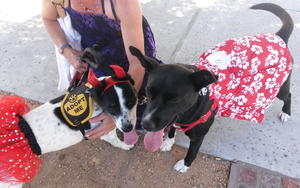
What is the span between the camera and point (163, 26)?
448 centimetres

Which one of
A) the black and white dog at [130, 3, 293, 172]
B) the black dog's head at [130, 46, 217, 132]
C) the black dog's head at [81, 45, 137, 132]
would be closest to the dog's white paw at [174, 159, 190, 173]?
the black and white dog at [130, 3, 293, 172]

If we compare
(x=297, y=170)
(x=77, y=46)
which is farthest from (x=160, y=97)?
(x=297, y=170)

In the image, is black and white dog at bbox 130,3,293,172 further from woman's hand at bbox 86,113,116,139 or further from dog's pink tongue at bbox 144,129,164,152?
woman's hand at bbox 86,113,116,139

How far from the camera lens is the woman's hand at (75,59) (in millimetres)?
2973

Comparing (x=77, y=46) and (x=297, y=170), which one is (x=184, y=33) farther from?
(x=297, y=170)

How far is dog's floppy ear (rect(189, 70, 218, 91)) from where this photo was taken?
198 centimetres

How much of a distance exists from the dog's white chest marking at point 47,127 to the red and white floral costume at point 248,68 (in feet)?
4.45

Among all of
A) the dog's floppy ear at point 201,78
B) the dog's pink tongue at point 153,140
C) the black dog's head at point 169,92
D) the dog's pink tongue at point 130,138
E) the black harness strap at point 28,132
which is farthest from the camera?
the dog's pink tongue at point 130,138

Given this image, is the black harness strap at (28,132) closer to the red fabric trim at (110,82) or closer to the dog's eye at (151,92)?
the red fabric trim at (110,82)

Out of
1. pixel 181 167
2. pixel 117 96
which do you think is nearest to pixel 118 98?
pixel 117 96

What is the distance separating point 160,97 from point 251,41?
1132 mm

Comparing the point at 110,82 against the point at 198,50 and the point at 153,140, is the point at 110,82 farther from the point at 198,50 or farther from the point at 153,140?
the point at 198,50

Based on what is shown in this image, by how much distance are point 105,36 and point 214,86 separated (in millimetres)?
1259

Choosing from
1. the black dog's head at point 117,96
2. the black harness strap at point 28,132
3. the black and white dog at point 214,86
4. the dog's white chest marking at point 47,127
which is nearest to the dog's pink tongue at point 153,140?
the black and white dog at point 214,86
